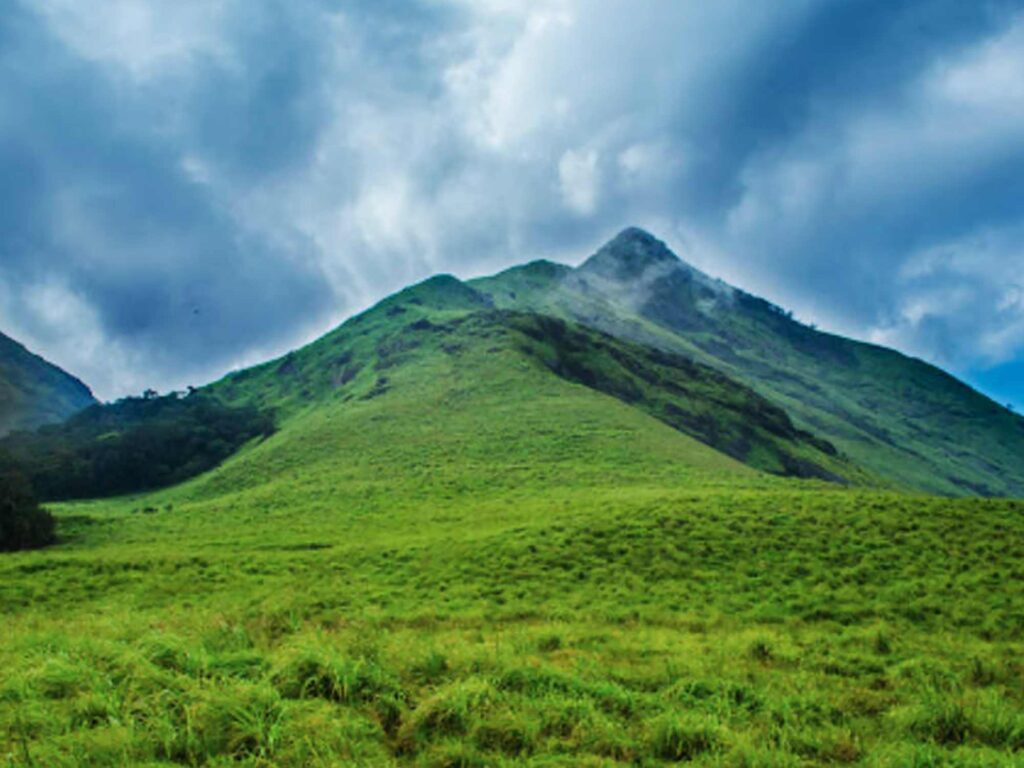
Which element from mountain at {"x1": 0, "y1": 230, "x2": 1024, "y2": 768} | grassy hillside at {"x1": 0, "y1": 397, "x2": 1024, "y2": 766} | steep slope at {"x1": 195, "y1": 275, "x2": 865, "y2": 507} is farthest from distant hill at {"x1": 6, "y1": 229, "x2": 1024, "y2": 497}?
grassy hillside at {"x1": 0, "y1": 397, "x2": 1024, "y2": 766}

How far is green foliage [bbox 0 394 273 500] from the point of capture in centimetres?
7850

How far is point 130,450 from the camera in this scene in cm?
8481

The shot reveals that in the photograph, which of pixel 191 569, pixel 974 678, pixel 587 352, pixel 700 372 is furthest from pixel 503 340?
pixel 974 678

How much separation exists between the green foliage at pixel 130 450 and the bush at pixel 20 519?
17.1 metres

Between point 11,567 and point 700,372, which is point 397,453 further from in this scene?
point 700,372

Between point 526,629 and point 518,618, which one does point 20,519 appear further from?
point 526,629

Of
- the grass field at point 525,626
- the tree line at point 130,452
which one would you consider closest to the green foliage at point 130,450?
the tree line at point 130,452

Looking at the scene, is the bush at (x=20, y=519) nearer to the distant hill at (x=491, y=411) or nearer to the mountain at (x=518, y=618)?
the mountain at (x=518, y=618)

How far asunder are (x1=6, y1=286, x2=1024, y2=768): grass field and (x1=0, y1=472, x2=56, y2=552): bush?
2.02m

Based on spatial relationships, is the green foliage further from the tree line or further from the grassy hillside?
the grassy hillside

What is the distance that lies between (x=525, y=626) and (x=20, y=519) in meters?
38.4

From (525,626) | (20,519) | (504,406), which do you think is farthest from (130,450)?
(525,626)

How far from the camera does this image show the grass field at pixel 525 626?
7355mm

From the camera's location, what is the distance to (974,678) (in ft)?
37.8
